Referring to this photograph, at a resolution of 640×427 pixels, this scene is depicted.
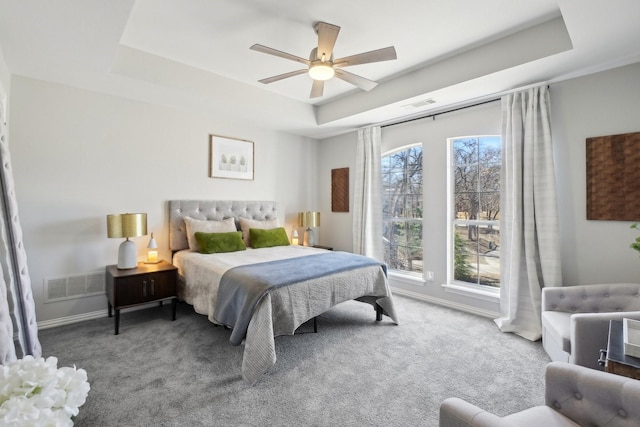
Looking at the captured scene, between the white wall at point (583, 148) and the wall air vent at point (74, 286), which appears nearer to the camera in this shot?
the white wall at point (583, 148)

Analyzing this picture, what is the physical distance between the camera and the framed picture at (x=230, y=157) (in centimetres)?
434

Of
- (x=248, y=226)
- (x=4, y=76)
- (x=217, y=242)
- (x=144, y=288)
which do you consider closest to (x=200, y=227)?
(x=217, y=242)

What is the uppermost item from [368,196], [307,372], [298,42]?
[298,42]

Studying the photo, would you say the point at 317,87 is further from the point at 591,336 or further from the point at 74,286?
the point at 74,286

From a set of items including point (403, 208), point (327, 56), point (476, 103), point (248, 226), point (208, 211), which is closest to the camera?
point (327, 56)

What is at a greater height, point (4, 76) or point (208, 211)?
point (4, 76)

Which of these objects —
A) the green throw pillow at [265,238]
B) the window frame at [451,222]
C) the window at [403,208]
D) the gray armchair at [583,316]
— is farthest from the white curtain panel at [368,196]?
the gray armchair at [583,316]

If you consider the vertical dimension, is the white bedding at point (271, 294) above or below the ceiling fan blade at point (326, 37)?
below

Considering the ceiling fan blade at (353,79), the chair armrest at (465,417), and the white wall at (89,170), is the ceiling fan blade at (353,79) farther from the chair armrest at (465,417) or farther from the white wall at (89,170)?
the chair armrest at (465,417)

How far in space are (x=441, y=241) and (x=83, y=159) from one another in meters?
4.45

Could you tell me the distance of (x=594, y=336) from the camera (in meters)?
1.95

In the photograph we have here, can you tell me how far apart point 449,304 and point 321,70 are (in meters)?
3.24

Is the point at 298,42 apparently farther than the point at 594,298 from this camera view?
Yes

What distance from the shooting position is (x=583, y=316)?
6.57 ft
